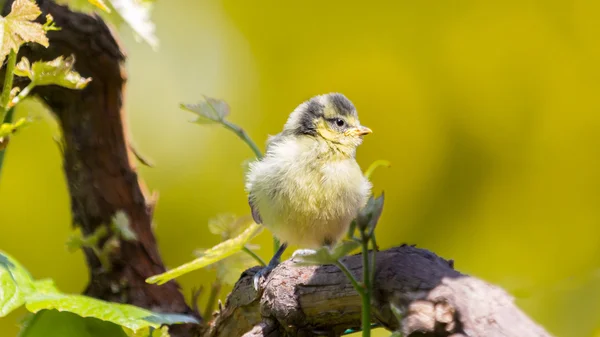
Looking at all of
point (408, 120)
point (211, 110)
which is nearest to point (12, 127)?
point (211, 110)

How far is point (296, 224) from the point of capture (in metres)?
0.79

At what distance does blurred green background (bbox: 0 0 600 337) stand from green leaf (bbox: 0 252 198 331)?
0.70m

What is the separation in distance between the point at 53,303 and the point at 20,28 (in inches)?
10.6

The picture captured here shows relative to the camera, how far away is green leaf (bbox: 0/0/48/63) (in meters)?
0.61

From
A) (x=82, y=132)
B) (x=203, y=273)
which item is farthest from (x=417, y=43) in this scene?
(x=82, y=132)

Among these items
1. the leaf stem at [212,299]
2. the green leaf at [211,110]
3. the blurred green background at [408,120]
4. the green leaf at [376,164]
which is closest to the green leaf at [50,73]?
the green leaf at [211,110]

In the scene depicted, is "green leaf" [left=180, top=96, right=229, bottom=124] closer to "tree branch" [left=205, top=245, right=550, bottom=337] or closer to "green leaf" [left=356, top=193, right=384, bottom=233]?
"tree branch" [left=205, top=245, right=550, bottom=337]

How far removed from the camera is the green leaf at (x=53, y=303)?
700 mm

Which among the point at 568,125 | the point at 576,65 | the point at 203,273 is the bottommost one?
the point at 203,273

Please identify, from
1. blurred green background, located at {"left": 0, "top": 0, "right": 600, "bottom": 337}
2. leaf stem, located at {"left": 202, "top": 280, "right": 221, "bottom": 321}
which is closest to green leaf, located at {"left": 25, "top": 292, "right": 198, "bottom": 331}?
leaf stem, located at {"left": 202, "top": 280, "right": 221, "bottom": 321}

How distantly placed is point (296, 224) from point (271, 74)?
0.77m

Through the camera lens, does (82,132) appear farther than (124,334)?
Yes

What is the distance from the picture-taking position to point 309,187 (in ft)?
2.61

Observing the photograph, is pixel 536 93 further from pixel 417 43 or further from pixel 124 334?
pixel 124 334
